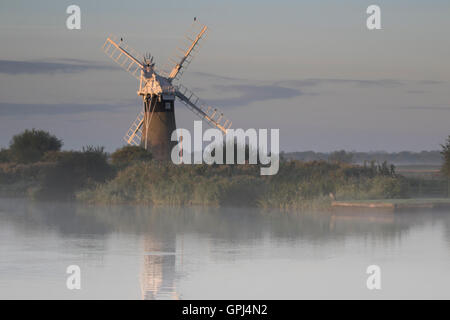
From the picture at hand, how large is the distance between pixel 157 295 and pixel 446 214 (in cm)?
1732

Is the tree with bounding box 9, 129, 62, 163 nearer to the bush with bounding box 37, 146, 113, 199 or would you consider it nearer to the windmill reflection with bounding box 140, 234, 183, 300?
→ the bush with bounding box 37, 146, 113, 199

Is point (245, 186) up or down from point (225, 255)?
up

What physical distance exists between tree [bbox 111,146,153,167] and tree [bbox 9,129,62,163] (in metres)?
7.40

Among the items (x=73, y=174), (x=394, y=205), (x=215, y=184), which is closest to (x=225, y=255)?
(x=394, y=205)

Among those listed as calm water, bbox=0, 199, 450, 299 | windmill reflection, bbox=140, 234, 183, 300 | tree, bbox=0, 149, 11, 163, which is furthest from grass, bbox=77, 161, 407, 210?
tree, bbox=0, 149, 11, 163

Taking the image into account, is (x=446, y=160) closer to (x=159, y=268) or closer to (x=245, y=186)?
(x=245, y=186)

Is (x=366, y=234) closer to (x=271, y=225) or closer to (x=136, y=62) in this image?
(x=271, y=225)

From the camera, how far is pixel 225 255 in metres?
16.5

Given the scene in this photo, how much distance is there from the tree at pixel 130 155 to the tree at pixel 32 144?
7.40m

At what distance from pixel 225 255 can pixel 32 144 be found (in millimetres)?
36895

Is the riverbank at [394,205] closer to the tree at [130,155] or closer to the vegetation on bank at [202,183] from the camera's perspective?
the vegetation on bank at [202,183]

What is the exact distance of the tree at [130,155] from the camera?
42906mm

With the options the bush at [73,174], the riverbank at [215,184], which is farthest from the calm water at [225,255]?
the bush at [73,174]
